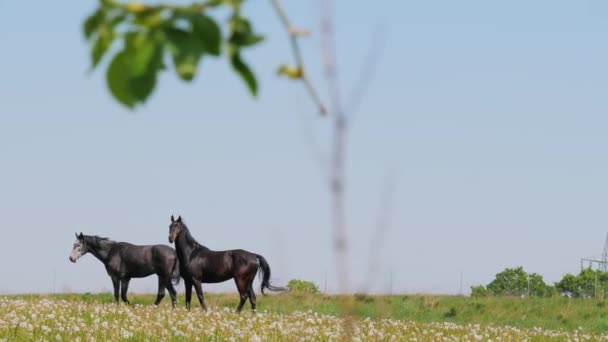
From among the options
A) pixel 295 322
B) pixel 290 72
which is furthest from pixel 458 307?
pixel 290 72

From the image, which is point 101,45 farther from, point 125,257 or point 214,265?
point 125,257

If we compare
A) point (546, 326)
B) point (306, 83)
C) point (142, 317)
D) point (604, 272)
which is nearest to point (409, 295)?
point (546, 326)

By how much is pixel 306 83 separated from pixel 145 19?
48 cm

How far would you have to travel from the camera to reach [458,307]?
102 ft

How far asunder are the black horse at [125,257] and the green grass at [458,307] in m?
1.22

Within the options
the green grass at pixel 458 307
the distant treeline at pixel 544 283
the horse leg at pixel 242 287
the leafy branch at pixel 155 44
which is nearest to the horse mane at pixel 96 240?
the green grass at pixel 458 307

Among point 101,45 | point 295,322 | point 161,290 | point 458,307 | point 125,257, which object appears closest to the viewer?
point 101,45

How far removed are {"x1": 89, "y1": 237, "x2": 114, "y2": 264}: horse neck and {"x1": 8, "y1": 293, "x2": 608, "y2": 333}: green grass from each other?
1495 millimetres

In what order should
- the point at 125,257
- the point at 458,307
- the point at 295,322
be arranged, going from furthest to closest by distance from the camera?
the point at 458,307, the point at 125,257, the point at 295,322

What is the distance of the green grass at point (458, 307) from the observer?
29.1m

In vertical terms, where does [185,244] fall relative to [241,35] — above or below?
above

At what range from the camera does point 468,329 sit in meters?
20.2

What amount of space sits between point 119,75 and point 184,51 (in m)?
0.19

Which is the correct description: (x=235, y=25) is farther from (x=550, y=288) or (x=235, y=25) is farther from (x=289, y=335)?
(x=550, y=288)
